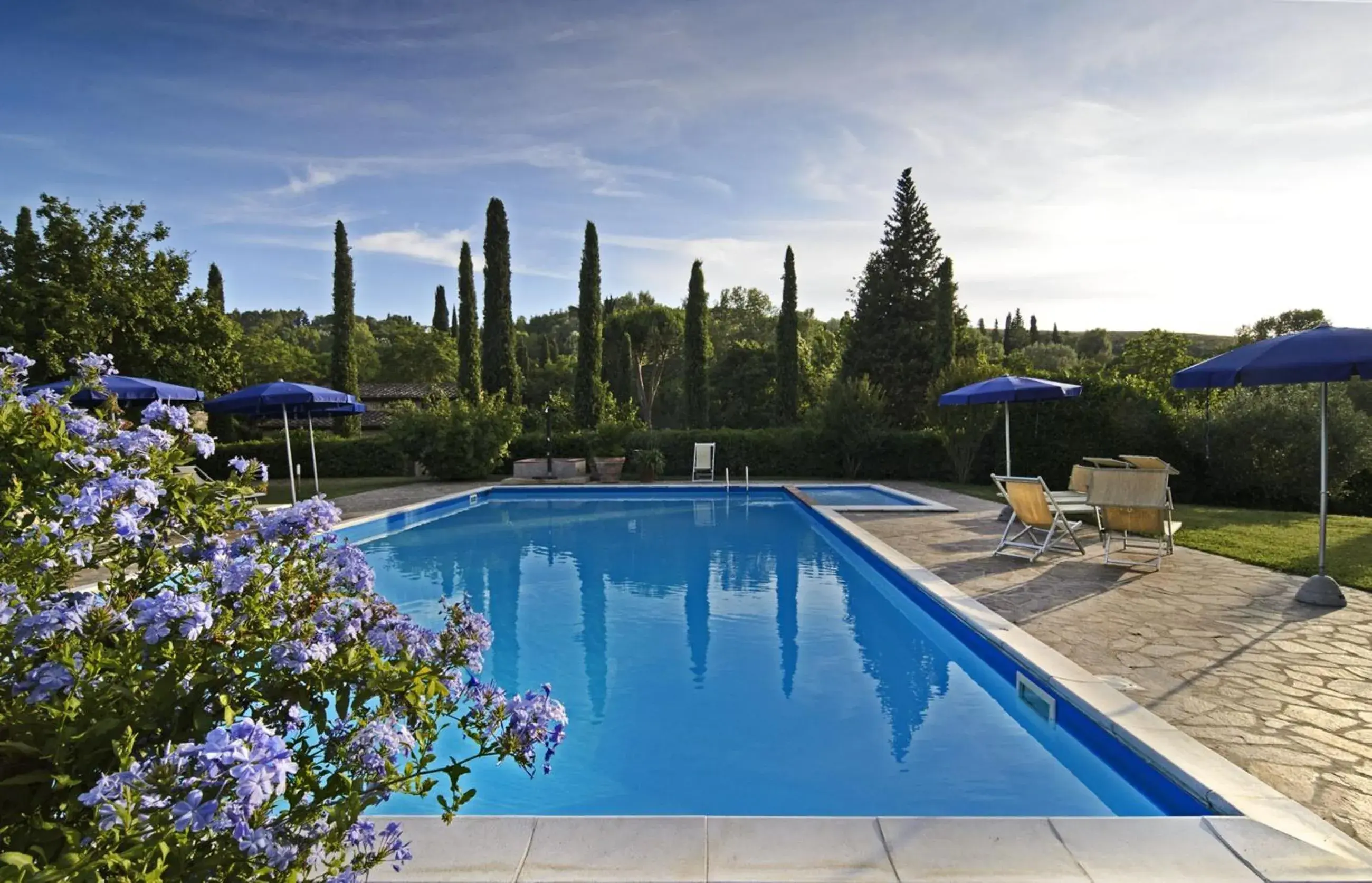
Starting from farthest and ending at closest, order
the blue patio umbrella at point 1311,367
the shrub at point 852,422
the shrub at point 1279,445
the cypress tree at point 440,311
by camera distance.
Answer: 1. the cypress tree at point 440,311
2. the shrub at point 852,422
3. the shrub at point 1279,445
4. the blue patio umbrella at point 1311,367

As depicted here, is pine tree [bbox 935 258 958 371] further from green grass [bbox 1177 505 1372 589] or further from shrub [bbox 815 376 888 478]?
green grass [bbox 1177 505 1372 589]

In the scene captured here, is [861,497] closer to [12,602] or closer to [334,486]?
[334,486]

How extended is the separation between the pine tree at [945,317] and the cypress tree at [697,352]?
8.41m

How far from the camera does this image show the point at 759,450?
1827 centimetres

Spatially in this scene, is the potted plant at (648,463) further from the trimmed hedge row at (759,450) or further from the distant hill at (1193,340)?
the distant hill at (1193,340)

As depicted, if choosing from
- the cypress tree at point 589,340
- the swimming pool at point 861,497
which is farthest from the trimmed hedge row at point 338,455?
the swimming pool at point 861,497

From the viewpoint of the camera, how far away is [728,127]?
1178cm

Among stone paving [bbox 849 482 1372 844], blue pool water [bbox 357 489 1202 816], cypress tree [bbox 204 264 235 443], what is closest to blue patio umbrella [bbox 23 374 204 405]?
blue pool water [bbox 357 489 1202 816]

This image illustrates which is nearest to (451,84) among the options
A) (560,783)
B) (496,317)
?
(560,783)

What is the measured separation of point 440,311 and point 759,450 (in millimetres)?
30354

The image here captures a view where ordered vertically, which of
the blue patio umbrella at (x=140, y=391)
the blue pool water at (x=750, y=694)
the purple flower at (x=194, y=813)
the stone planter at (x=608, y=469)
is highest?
the blue patio umbrella at (x=140, y=391)

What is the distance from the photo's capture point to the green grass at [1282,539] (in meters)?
6.31

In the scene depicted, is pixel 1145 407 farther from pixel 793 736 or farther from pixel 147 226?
pixel 147 226

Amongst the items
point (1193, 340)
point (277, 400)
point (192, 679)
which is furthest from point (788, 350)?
point (1193, 340)
